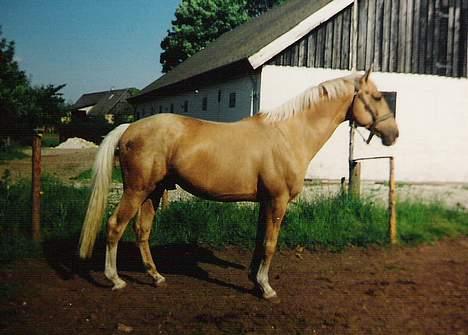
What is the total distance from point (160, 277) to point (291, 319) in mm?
1522

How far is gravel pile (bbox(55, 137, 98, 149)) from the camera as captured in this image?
3238cm

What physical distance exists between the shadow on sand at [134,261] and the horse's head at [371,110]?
218 centimetres

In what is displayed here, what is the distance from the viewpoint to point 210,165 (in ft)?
13.9

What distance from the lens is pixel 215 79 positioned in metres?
15.1

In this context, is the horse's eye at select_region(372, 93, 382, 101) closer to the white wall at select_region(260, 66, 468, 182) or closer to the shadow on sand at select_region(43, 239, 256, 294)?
the shadow on sand at select_region(43, 239, 256, 294)

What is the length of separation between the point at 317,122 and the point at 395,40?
32.2 ft

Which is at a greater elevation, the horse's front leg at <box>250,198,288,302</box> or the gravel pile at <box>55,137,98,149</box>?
the gravel pile at <box>55,137,98,149</box>

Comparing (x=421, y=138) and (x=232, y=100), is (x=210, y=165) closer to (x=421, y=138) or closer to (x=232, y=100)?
(x=232, y=100)

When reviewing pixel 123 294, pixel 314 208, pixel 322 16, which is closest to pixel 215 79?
pixel 322 16

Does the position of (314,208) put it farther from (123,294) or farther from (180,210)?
(123,294)

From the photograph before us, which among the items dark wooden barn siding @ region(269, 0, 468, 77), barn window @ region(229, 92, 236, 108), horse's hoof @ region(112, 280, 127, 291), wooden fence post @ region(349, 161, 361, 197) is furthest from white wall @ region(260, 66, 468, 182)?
horse's hoof @ region(112, 280, 127, 291)

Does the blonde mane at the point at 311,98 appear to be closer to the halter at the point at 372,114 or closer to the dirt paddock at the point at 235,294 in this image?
the halter at the point at 372,114

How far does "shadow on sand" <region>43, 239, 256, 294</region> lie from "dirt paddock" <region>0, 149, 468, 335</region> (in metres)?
0.01

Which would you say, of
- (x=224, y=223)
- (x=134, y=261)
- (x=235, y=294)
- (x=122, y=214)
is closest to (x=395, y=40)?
(x=224, y=223)
